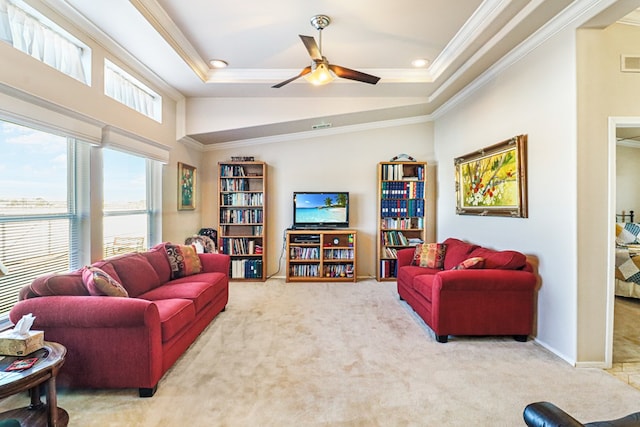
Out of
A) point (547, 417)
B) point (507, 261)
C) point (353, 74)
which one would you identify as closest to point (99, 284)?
point (547, 417)

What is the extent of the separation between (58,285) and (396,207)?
174 inches

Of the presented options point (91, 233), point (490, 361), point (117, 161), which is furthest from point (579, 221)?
point (117, 161)

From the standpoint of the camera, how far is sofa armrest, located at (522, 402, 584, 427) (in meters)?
0.94

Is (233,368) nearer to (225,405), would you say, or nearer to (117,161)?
(225,405)

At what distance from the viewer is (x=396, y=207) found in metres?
5.18

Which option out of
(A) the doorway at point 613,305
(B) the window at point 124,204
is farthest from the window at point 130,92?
(A) the doorway at point 613,305

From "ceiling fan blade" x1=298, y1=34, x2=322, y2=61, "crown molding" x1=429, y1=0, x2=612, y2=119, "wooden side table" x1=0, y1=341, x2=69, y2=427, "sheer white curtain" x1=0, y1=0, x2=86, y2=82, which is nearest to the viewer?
"wooden side table" x1=0, y1=341, x2=69, y2=427

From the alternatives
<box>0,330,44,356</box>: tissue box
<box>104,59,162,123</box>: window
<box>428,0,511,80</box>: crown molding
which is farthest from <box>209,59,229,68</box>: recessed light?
<box>0,330,44,356</box>: tissue box

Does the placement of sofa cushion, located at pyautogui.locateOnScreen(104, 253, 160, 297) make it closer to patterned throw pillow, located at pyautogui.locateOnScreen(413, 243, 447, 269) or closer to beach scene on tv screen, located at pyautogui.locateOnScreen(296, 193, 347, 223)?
beach scene on tv screen, located at pyautogui.locateOnScreen(296, 193, 347, 223)

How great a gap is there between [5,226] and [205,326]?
1753mm

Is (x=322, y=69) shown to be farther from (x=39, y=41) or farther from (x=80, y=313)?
(x=80, y=313)

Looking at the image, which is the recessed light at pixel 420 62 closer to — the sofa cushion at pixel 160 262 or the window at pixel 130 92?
the window at pixel 130 92

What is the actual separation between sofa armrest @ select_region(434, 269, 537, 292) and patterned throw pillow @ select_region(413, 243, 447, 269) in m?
1.13

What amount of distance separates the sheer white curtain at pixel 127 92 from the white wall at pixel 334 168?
1.69 m
